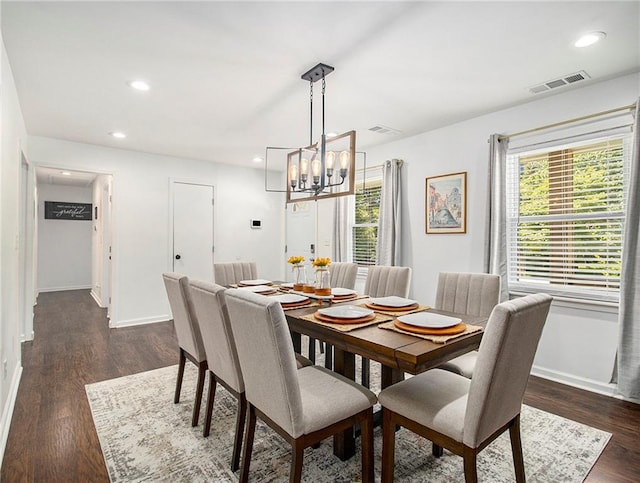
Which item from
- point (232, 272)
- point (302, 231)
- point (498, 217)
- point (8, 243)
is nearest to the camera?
point (8, 243)

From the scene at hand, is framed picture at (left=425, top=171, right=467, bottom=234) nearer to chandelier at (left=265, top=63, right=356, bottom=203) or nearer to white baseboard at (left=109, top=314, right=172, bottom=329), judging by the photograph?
Result: chandelier at (left=265, top=63, right=356, bottom=203)

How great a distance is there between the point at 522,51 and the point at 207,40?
6.68ft

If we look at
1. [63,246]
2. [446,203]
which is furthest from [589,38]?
[63,246]

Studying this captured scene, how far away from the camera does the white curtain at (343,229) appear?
5027mm

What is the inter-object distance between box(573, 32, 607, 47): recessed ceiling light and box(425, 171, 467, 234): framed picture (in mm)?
1550

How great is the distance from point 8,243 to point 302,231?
157 inches

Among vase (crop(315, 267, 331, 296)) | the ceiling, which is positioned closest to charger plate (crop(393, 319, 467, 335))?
vase (crop(315, 267, 331, 296))

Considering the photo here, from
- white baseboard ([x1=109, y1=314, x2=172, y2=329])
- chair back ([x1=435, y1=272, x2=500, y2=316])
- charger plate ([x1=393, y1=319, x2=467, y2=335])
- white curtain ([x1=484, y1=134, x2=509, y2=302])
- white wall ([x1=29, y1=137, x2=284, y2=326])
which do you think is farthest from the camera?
white baseboard ([x1=109, y1=314, x2=172, y2=329])

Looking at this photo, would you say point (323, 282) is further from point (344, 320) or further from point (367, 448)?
point (367, 448)

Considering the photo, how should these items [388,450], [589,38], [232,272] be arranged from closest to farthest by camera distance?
[388,450], [589,38], [232,272]

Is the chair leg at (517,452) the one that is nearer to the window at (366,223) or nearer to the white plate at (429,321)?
the white plate at (429,321)

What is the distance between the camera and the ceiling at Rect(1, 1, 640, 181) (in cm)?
193

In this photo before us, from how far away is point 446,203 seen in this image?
383cm

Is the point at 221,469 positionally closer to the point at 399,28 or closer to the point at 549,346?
the point at 399,28
